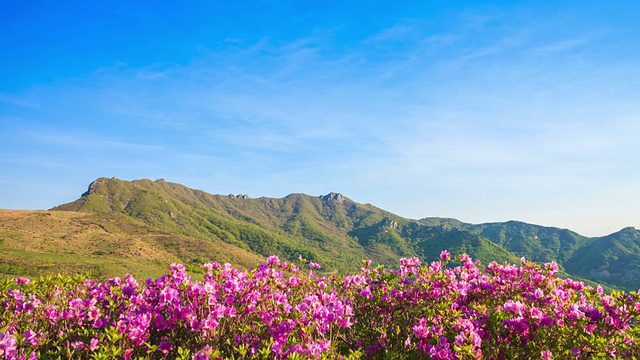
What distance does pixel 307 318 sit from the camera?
4426 millimetres

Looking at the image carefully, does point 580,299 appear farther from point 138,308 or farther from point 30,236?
point 30,236

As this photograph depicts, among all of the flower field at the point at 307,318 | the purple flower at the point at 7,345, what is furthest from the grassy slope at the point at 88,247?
the purple flower at the point at 7,345

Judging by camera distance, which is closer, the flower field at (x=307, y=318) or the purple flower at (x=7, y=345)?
the purple flower at (x=7, y=345)

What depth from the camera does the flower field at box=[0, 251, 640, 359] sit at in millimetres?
3988

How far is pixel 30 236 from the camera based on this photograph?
81.4 meters

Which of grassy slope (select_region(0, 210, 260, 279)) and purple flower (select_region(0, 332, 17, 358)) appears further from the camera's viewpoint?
grassy slope (select_region(0, 210, 260, 279))

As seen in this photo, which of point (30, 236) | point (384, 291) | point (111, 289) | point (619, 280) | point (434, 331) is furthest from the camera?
point (619, 280)

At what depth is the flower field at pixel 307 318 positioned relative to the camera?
13.1 ft

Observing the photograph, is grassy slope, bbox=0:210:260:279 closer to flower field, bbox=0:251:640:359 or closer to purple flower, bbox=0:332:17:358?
flower field, bbox=0:251:640:359

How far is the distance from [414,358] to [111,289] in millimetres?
4874

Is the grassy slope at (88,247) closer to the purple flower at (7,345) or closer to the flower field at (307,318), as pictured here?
the flower field at (307,318)

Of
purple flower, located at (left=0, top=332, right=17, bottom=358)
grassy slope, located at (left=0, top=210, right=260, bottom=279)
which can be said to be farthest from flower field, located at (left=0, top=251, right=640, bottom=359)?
grassy slope, located at (left=0, top=210, right=260, bottom=279)

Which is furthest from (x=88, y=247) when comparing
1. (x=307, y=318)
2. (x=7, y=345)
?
(x=307, y=318)

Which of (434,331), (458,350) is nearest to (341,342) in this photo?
(434,331)
